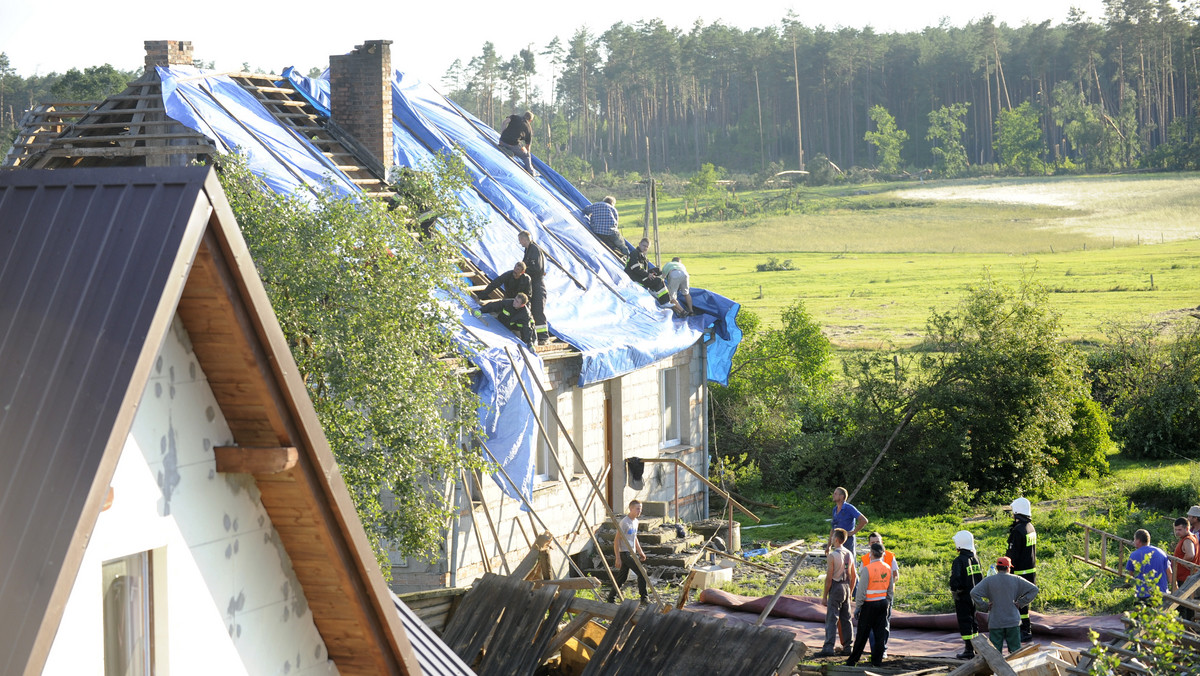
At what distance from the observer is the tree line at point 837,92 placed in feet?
305

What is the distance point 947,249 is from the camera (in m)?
77.6

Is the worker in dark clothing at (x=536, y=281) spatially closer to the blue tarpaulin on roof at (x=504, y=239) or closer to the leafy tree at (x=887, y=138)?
the blue tarpaulin on roof at (x=504, y=239)

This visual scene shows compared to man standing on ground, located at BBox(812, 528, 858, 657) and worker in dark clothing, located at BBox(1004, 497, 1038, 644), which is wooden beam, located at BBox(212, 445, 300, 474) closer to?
man standing on ground, located at BBox(812, 528, 858, 657)

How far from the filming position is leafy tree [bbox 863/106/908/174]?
314 feet

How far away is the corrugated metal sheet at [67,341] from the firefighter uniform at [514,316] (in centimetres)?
1270

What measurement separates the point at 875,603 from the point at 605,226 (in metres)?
12.7

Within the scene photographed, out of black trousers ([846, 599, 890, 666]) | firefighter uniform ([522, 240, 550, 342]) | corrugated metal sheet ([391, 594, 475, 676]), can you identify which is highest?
firefighter uniform ([522, 240, 550, 342])

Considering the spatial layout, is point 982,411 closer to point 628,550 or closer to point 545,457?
point 545,457

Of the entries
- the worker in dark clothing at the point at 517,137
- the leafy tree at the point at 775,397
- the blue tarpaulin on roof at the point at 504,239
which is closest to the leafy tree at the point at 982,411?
the leafy tree at the point at 775,397

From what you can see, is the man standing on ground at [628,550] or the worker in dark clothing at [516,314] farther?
the worker in dark clothing at [516,314]

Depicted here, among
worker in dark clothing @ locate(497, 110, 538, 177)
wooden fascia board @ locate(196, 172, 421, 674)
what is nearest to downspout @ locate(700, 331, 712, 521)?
worker in dark clothing @ locate(497, 110, 538, 177)

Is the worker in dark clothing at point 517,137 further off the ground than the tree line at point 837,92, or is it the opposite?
the tree line at point 837,92

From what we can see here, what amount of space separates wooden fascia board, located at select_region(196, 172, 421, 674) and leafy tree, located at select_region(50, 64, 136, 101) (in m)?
40.1

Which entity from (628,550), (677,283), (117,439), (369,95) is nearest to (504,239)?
(369,95)
